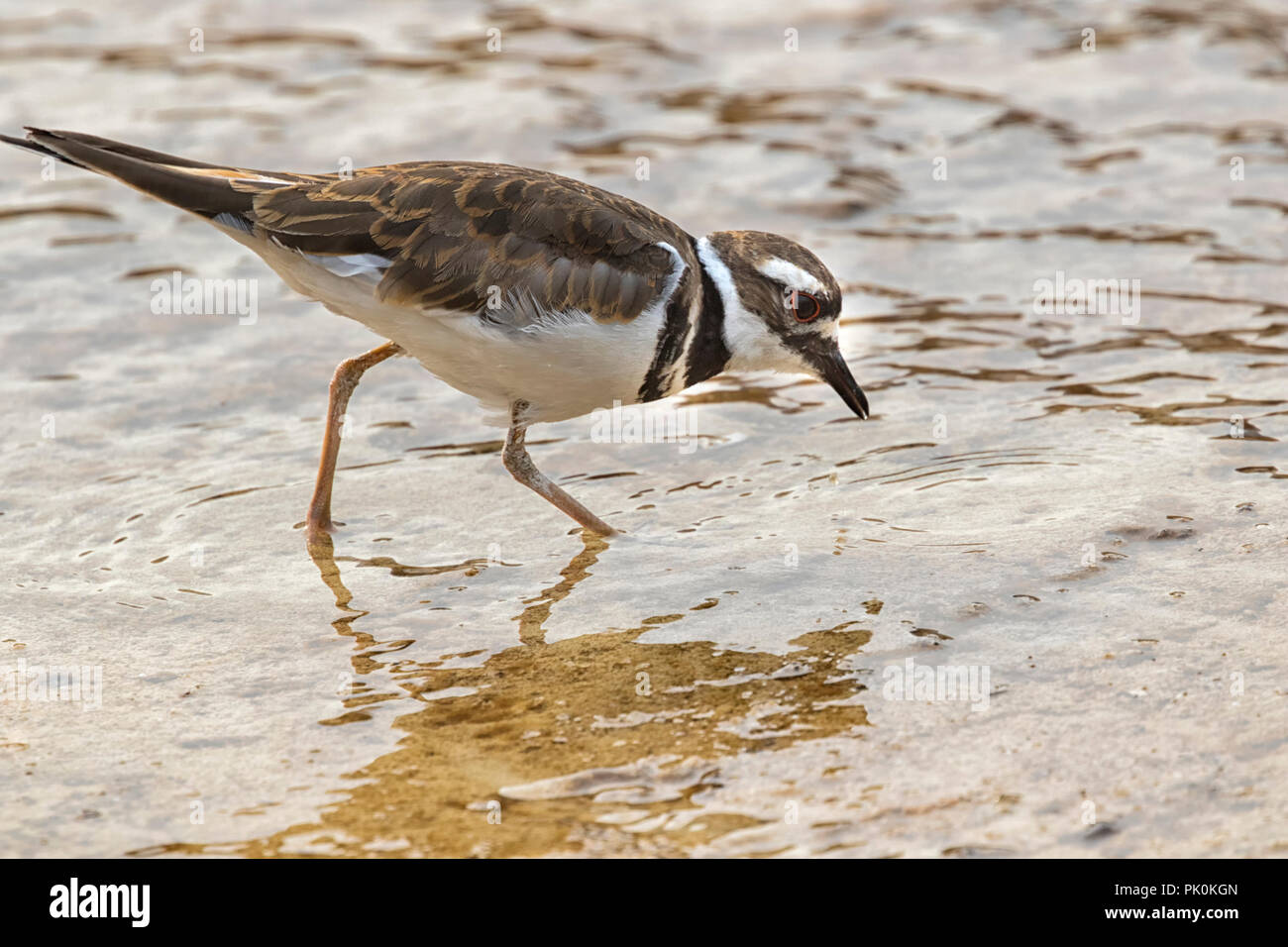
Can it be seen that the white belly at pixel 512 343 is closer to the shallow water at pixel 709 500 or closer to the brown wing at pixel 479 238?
the brown wing at pixel 479 238

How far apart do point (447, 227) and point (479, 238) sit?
0.14m

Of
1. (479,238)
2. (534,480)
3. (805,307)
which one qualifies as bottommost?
(534,480)

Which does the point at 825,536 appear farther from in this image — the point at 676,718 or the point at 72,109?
the point at 72,109

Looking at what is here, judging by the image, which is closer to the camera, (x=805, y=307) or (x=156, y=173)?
(x=156, y=173)

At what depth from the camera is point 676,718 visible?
5.44 meters

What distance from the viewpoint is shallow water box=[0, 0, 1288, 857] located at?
16.4 feet

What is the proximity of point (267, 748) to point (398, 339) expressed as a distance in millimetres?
2135

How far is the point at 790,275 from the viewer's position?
6.95 m

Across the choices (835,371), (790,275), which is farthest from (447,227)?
(835,371)

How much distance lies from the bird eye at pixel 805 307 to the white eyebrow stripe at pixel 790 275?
0.10 ft

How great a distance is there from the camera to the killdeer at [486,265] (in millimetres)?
6520

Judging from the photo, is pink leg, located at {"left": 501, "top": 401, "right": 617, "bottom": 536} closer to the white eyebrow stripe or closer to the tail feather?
the white eyebrow stripe

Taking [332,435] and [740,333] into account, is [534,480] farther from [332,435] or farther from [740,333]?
[740,333]
